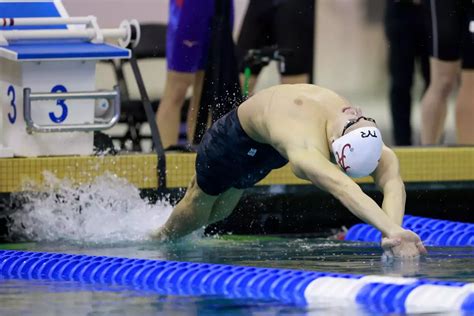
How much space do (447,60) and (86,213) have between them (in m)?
2.56

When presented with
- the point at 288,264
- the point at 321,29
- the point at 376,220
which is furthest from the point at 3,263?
the point at 321,29

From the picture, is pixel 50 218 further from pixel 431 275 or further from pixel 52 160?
pixel 431 275

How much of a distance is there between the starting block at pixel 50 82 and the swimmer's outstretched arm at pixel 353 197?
6.24 ft

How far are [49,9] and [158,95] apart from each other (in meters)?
2.60

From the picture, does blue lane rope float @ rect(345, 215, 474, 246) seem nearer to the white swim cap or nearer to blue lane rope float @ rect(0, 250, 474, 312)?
the white swim cap

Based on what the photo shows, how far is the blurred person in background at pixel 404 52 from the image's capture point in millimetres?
10602

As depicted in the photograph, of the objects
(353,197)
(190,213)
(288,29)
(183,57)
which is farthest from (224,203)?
(288,29)

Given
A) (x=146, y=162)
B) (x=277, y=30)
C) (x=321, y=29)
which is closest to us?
(x=146, y=162)

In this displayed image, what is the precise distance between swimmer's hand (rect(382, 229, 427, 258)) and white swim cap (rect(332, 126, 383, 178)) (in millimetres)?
418

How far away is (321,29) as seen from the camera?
11773mm

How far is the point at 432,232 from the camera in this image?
7.55 metres

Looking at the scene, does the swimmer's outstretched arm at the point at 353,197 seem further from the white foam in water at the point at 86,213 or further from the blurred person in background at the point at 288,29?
the blurred person in background at the point at 288,29


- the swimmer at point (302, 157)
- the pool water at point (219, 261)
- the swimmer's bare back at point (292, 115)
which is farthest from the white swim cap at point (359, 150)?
the pool water at point (219, 261)

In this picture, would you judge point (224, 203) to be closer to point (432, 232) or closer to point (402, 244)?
point (432, 232)
